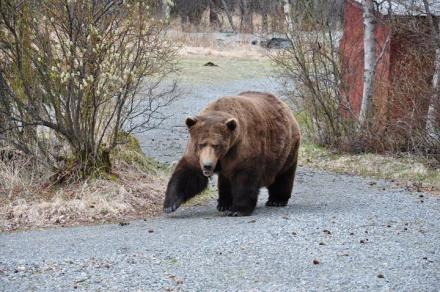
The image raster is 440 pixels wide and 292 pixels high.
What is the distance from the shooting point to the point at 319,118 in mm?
17016

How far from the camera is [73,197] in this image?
10.9m

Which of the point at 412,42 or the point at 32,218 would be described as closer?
the point at 32,218

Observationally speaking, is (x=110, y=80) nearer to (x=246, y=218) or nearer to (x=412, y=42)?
(x=246, y=218)

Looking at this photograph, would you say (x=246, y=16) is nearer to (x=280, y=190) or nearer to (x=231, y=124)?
(x=280, y=190)

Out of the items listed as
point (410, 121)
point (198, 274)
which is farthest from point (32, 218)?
point (410, 121)

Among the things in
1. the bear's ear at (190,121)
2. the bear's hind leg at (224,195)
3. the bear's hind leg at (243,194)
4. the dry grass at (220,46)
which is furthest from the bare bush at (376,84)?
the dry grass at (220,46)

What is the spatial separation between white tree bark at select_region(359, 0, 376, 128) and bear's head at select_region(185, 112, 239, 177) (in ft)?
22.2

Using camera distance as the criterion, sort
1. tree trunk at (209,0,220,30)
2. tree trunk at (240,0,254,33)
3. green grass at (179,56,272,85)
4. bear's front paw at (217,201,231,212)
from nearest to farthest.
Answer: bear's front paw at (217,201,231,212) → green grass at (179,56,272,85) → tree trunk at (240,0,254,33) → tree trunk at (209,0,220,30)

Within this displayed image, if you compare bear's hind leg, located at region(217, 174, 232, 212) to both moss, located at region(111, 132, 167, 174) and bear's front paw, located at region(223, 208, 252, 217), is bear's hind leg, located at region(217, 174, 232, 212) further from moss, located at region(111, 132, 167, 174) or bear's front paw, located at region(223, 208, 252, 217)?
moss, located at region(111, 132, 167, 174)

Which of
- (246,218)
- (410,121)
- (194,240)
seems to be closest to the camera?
(194,240)

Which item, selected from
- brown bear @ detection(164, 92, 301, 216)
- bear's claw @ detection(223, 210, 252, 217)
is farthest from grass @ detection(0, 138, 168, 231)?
bear's claw @ detection(223, 210, 252, 217)

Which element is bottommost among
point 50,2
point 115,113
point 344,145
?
point 344,145

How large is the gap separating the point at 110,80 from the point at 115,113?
1.49 m

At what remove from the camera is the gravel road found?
6859mm
